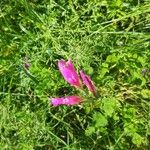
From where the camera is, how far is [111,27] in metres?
3.02

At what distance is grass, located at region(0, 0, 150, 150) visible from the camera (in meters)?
2.75

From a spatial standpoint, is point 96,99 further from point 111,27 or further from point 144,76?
point 111,27

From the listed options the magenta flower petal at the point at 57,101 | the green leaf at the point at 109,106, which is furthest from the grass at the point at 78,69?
the magenta flower petal at the point at 57,101

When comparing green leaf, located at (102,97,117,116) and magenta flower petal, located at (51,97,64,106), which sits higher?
magenta flower petal, located at (51,97,64,106)

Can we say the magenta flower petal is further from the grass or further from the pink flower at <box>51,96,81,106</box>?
the grass

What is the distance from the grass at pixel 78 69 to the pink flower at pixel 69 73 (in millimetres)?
72

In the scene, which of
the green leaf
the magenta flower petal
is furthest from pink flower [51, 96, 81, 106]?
the green leaf

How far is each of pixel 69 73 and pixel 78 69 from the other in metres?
0.14

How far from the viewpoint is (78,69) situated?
2.82 meters

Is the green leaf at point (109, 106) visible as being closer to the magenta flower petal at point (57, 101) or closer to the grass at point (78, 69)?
the grass at point (78, 69)

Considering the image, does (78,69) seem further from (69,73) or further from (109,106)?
(109,106)

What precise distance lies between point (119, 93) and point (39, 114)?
1.51 ft

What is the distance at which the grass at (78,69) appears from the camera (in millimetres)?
2754

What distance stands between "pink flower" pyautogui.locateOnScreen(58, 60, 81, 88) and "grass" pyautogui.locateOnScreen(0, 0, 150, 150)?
72 millimetres
